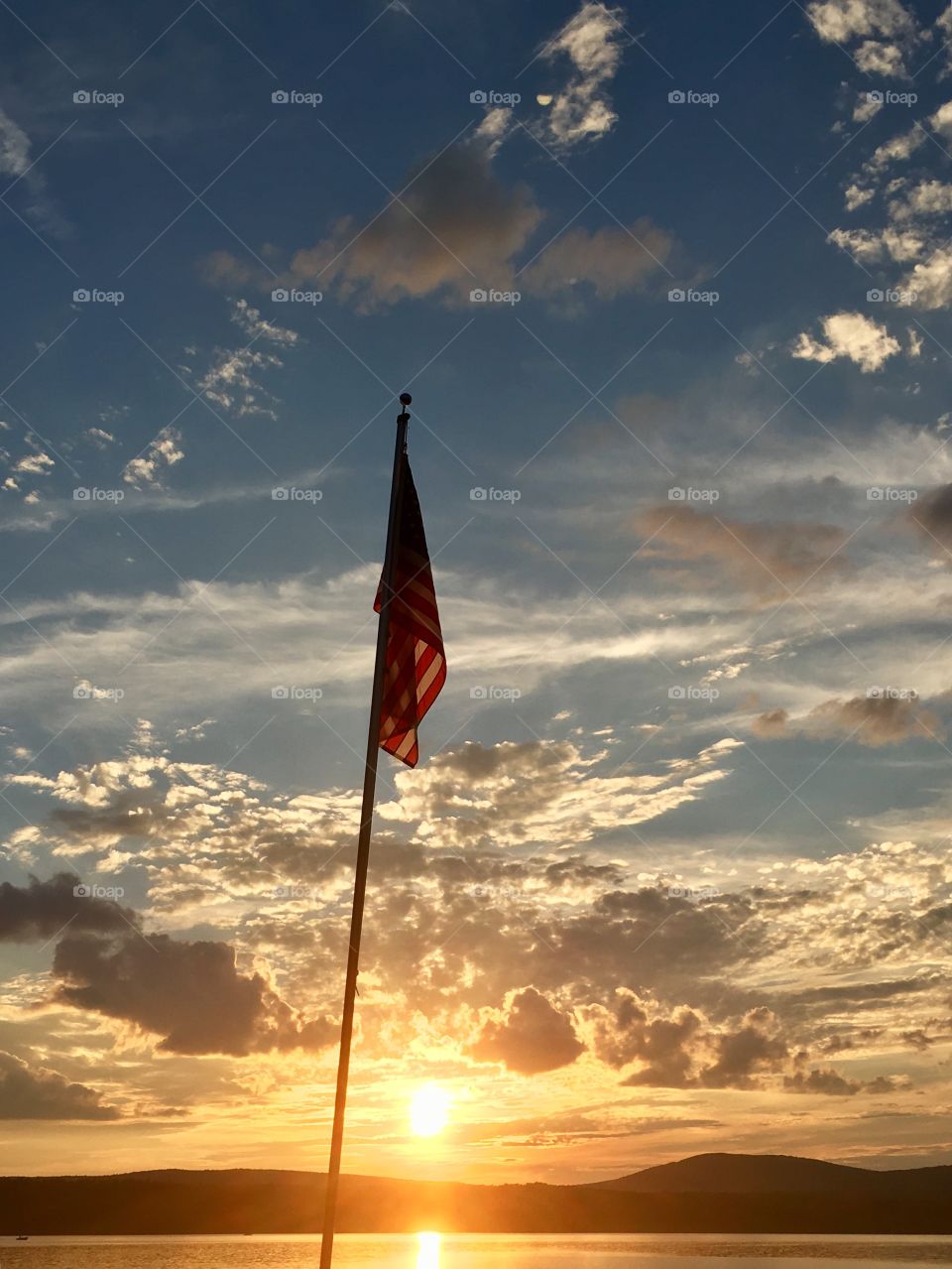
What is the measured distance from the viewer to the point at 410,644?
24.4m

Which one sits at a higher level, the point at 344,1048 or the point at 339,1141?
the point at 344,1048

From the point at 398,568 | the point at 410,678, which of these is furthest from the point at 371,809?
the point at 398,568

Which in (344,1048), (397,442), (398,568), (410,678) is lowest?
(344,1048)

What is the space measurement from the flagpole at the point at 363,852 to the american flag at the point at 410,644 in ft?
0.59

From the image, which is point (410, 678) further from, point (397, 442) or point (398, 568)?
point (397, 442)

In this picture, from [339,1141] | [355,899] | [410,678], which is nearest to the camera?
[339,1141]

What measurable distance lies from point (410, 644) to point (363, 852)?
4373 mm

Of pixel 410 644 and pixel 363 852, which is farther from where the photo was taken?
pixel 410 644

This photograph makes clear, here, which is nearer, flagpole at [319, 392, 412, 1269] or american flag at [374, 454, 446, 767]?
flagpole at [319, 392, 412, 1269]

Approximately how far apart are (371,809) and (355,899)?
1597 millimetres

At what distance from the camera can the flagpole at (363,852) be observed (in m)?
20.7

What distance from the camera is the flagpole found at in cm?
2073

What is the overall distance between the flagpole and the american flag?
0.59 ft

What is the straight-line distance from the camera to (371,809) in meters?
22.2
